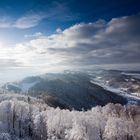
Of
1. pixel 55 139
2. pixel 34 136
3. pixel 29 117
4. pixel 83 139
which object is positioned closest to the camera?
pixel 83 139

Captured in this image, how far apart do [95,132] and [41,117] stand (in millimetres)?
30640

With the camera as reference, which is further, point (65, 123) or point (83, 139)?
point (65, 123)

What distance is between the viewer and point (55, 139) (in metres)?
121

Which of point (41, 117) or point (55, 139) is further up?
point (41, 117)

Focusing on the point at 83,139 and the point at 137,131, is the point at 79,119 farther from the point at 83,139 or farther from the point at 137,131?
the point at 137,131

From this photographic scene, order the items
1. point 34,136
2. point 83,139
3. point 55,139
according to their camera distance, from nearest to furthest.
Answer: point 83,139, point 55,139, point 34,136

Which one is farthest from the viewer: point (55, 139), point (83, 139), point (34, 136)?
point (34, 136)

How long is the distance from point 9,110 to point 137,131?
6809 cm

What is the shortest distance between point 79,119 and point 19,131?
31.1 meters

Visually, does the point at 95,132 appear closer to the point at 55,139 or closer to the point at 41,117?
the point at 55,139

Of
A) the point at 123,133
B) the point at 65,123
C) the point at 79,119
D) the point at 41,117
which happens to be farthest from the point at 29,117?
the point at 123,133

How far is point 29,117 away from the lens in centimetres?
13900

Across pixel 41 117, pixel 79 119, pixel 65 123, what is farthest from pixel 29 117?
pixel 79 119

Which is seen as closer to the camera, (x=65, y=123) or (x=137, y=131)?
(x=137, y=131)
